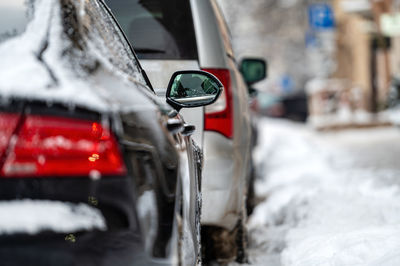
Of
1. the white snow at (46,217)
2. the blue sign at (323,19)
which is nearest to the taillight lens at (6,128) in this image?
the white snow at (46,217)

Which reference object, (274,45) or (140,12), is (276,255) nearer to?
(140,12)

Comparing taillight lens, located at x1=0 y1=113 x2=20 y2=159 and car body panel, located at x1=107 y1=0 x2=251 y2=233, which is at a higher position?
taillight lens, located at x1=0 y1=113 x2=20 y2=159

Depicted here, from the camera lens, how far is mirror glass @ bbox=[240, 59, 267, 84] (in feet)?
22.8

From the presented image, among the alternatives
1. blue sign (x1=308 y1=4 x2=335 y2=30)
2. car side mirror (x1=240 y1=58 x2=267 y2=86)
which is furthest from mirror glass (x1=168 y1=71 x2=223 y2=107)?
blue sign (x1=308 y1=4 x2=335 y2=30)

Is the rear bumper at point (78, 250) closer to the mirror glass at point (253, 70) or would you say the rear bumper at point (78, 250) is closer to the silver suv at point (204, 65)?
the silver suv at point (204, 65)

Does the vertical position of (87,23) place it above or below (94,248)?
above

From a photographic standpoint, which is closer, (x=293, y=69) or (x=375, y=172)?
(x=375, y=172)

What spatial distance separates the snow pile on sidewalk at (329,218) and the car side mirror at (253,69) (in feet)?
4.58

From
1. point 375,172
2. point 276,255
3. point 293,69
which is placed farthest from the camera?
point 293,69

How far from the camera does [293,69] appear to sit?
6975 cm

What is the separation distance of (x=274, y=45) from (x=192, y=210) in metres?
59.7

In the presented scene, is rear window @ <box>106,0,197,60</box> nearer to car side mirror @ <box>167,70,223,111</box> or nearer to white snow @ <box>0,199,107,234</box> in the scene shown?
car side mirror @ <box>167,70,223,111</box>

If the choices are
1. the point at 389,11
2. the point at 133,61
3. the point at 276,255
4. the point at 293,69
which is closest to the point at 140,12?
the point at 133,61

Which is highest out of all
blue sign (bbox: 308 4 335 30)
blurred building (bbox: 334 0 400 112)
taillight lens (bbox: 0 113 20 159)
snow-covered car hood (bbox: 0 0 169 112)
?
snow-covered car hood (bbox: 0 0 169 112)
